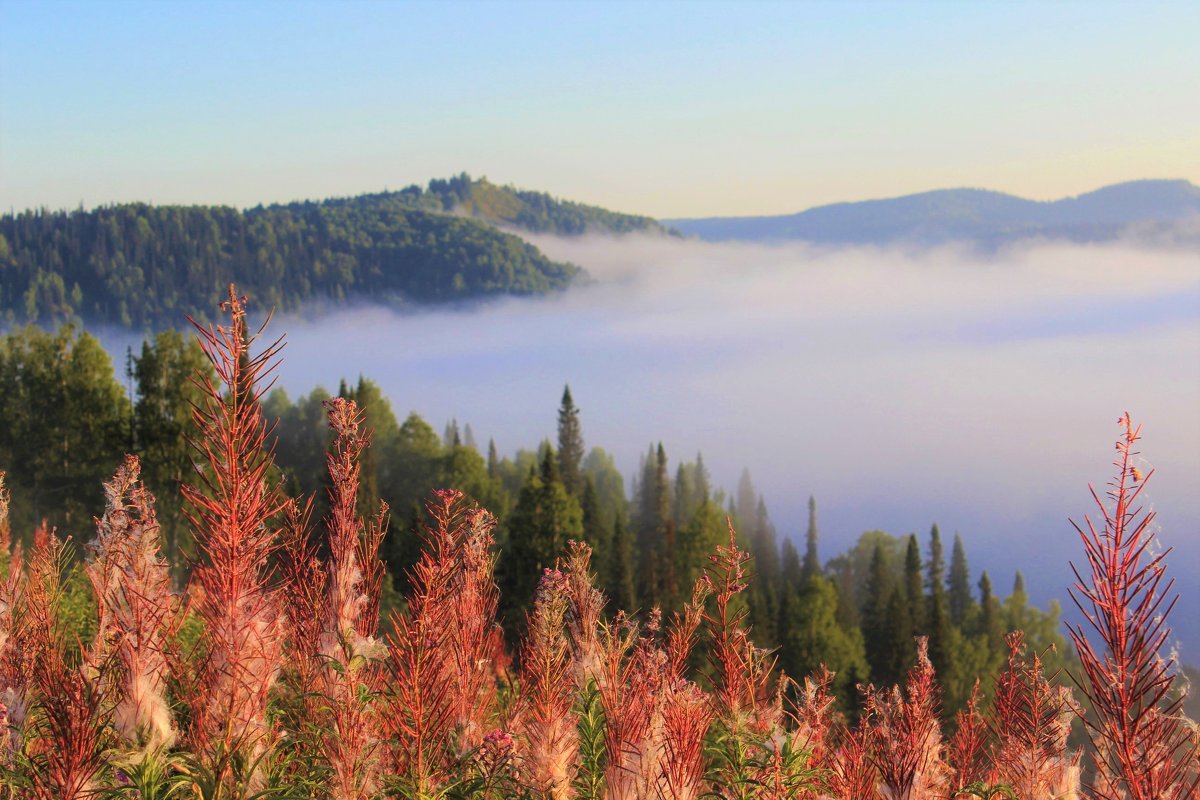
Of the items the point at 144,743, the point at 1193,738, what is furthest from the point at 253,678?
the point at 1193,738

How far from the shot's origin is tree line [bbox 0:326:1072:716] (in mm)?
44062

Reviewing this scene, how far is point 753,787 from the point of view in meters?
7.04

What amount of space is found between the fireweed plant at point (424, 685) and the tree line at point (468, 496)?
1873cm

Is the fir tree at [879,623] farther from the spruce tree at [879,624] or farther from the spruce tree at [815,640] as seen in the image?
the spruce tree at [815,640]

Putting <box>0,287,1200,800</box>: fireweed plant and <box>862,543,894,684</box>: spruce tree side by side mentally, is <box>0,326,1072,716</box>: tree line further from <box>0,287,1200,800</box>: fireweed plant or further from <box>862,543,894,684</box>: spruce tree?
<box>0,287,1200,800</box>: fireweed plant

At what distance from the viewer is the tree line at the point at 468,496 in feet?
145

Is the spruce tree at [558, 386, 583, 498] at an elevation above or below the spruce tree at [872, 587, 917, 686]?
above

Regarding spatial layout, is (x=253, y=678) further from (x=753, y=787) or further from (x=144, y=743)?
(x=753, y=787)

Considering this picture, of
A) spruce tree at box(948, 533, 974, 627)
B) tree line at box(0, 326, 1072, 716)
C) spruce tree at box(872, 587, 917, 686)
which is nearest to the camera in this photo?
tree line at box(0, 326, 1072, 716)

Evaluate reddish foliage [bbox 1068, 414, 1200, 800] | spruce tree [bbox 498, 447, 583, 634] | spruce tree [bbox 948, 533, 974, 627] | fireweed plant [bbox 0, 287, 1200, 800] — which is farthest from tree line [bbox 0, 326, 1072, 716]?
reddish foliage [bbox 1068, 414, 1200, 800]

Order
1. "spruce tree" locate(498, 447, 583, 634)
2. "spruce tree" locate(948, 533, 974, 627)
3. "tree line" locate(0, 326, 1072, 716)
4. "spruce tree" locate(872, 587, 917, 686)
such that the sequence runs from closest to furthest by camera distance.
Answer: "tree line" locate(0, 326, 1072, 716) < "spruce tree" locate(498, 447, 583, 634) < "spruce tree" locate(872, 587, 917, 686) < "spruce tree" locate(948, 533, 974, 627)

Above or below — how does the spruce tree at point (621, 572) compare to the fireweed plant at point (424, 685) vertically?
below

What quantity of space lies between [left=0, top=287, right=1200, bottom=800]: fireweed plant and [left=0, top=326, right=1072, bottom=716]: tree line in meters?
18.7

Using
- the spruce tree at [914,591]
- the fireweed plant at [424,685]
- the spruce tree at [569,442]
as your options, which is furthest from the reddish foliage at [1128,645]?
the spruce tree at [569,442]
